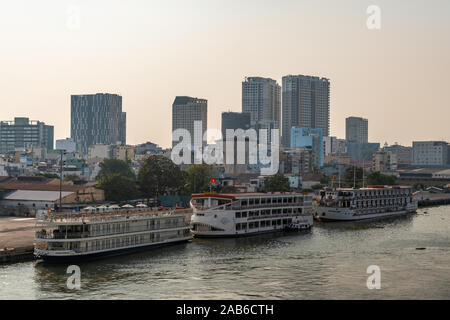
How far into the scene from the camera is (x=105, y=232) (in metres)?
54.3

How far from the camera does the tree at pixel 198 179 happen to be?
119 metres

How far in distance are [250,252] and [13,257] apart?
2294cm

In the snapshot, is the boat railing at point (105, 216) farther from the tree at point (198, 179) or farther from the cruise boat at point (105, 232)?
the tree at point (198, 179)

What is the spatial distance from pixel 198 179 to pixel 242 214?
5178 cm

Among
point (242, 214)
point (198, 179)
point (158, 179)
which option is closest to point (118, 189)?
point (158, 179)

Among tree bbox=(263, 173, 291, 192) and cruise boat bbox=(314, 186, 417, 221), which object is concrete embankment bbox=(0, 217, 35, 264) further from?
tree bbox=(263, 173, 291, 192)

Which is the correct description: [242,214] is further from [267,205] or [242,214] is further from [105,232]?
[105,232]

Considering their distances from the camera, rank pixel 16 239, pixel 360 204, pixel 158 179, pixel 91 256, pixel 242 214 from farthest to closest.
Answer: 1. pixel 158 179
2. pixel 360 204
3. pixel 242 214
4. pixel 16 239
5. pixel 91 256

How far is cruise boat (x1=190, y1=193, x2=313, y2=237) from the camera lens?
68375 mm

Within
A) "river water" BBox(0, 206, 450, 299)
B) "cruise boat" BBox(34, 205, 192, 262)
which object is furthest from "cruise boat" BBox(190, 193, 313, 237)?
"cruise boat" BBox(34, 205, 192, 262)

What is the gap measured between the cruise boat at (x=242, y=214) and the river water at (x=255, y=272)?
89.9 inches

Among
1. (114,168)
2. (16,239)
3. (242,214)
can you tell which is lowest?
(16,239)

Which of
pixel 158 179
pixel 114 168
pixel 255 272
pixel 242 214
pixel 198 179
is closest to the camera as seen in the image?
pixel 255 272
